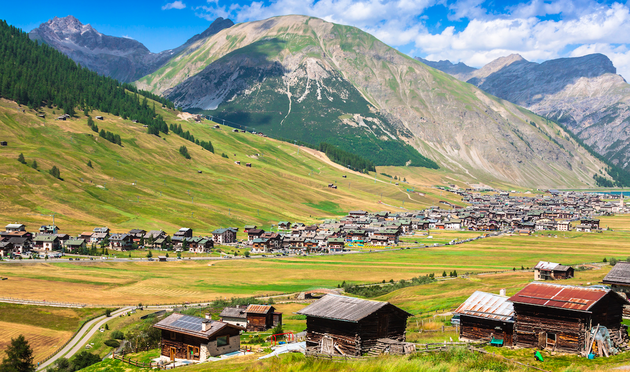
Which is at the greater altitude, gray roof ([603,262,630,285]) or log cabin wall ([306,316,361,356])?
gray roof ([603,262,630,285])

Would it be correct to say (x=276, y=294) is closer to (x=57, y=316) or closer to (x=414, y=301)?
(x=414, y=301)

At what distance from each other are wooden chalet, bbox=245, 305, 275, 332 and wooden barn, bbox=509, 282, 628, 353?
3329 centimetres

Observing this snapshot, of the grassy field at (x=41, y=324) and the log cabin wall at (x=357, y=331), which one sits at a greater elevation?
the log cabin wall at (x=357, y=331)

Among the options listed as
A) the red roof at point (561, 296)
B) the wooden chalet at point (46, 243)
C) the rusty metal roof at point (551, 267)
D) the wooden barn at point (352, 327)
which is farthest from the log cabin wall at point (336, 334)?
the wooden chalet at point (46, 243)

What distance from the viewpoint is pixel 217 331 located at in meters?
47.4

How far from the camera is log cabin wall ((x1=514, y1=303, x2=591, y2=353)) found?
35688mm

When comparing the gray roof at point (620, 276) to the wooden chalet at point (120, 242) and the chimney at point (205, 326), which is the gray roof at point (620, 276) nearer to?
the chimney at point (205, 326)

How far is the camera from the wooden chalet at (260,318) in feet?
209

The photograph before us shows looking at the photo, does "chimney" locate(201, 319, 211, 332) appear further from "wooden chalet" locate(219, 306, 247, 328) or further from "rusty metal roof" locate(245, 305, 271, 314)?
"wooden chalet" locate(219, 306, 247, 328)

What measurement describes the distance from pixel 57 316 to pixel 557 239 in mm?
167041

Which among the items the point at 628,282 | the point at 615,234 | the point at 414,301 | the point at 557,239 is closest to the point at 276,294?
the point at 414,301

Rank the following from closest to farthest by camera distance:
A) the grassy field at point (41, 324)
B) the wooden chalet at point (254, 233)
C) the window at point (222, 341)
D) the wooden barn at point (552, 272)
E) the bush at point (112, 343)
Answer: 1. the window at point (222, 341)
2. the bush at point (112, 343)
3. the grassy field at point (41, 324)
4. the wooden barn at point (552, 272)
5. the wooden chalet at point (254, 233)

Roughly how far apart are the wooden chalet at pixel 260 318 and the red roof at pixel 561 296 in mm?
33679

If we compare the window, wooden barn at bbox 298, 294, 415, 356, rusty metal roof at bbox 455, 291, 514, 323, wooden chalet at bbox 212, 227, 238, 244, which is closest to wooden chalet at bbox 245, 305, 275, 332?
the window
